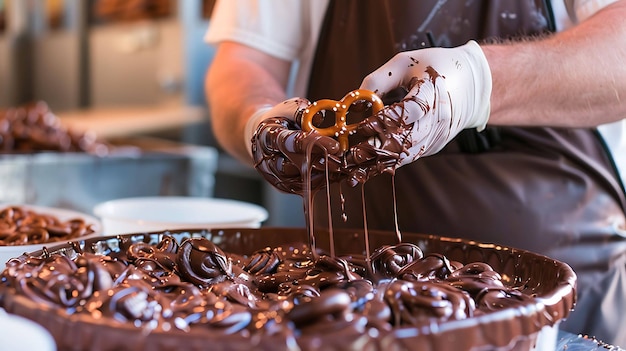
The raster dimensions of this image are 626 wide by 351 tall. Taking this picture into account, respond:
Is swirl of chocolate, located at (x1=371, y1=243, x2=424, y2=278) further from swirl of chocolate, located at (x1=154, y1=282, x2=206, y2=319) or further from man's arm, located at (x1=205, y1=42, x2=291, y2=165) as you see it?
man's arm, located at (x1=205, y1=42, x2=291, y2=165)

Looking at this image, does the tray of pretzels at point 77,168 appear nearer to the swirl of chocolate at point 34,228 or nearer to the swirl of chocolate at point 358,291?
the swirl of chocolate at point 34,228

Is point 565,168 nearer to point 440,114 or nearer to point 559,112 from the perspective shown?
point 559,112

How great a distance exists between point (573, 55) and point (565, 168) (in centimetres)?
33

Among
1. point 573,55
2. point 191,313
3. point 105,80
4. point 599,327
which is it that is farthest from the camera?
point 105,80

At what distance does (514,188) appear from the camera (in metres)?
1.79

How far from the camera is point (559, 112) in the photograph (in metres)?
1.63

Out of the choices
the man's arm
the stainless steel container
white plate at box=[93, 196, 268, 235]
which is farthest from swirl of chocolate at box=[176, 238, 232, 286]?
the stainless steel container

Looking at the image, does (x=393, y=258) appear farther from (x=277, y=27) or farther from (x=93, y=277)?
(x=277, y=27)

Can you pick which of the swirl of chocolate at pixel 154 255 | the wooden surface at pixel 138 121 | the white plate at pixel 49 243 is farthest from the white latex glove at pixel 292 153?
the wooden surface at pixel 138 121

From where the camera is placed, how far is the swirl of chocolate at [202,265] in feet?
4.09

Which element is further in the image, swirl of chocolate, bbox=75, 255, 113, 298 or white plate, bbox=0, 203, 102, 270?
white plate, bbox=0, 203, 102, 270

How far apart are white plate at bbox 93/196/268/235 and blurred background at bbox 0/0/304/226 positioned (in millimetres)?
1764

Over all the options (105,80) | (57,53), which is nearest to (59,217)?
(105,80)

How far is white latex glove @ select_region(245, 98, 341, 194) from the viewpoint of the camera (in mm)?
1279
